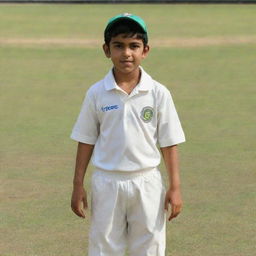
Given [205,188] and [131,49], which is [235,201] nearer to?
[205,188]

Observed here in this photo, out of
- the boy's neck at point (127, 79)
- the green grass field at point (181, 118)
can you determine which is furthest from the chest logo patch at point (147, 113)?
the green grass field at point (181, 118)

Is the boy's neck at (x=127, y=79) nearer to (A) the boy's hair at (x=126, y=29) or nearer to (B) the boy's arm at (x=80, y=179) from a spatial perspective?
(A) the boy's hair at (x=126, y=29)

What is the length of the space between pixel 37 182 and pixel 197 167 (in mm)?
1201

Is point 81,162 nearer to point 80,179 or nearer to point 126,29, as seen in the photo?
point 80,179

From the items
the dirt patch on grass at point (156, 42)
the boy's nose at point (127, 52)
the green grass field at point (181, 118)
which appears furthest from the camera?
the dirt patch on grass at point (156, 42)

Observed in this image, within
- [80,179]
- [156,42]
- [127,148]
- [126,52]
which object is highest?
[126,52]

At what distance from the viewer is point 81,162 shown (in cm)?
392

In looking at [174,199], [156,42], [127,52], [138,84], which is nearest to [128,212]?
[174,199]

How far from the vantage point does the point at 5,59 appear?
1242 cm

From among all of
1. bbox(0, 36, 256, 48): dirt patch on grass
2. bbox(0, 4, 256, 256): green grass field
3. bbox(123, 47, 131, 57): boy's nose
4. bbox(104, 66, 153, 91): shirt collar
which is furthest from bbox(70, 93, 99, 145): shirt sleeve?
bbox(0, 36, 256, 48): dirt patch on grass

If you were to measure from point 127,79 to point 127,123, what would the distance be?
0.20 m

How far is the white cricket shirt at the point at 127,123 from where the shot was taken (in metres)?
3.84

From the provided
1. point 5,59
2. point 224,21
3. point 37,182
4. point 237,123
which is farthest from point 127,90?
point 224,21

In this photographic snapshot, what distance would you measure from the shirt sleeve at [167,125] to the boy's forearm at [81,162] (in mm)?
303
